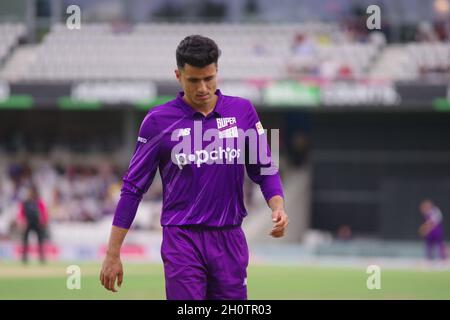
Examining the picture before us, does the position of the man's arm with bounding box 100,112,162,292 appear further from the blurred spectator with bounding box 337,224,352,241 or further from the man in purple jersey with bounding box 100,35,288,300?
the blurred spectator with bounding box 337,224,352,241

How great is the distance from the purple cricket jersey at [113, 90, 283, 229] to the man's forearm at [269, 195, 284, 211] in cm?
5

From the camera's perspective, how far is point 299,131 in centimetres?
→ 3781

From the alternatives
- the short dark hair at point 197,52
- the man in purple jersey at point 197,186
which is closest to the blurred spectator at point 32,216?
the man in purple jersey at point 197,186

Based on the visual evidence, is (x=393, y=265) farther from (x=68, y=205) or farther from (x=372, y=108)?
(x=68, y=205)

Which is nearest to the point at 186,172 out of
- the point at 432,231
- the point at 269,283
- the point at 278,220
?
the point at 278,220

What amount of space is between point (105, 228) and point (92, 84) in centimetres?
453

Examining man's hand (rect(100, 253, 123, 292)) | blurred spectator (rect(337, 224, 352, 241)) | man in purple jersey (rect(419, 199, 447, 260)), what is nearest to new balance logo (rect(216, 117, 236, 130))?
man's hand (rect(100, 253, 123, 292))

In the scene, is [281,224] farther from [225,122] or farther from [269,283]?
[269,283]

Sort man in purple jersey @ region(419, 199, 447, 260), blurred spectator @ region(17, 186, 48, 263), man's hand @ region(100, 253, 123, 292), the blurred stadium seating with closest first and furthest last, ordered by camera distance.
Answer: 1. man's hand @ region(100, 253, 123, 292)
2. blurred spectator @ region(17, 186, 48, 263)
3. man in purple jersey @ region(419, 199, 447, 260)
4. the blurred stadium seating

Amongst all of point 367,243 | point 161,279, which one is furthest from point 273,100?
point 161,279

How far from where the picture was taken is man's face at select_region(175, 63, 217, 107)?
7.19 m

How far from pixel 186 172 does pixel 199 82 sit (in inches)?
25.0

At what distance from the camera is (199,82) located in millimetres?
7246
